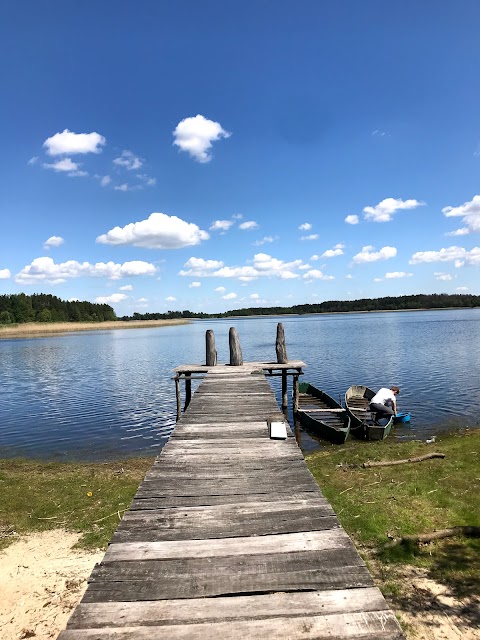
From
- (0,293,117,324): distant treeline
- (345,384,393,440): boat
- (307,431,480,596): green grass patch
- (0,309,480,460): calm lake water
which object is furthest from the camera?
(0,293,117,324): distant treeline

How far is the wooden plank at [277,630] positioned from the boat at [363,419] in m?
15.2

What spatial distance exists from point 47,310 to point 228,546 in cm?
14134

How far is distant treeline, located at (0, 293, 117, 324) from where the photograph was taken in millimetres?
124562

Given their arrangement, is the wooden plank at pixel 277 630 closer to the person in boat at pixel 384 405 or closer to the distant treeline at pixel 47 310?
the person in boat at pixel 384 405

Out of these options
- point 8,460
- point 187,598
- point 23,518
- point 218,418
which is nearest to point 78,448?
point 8,460

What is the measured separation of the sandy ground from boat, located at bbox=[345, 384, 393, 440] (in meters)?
11.0

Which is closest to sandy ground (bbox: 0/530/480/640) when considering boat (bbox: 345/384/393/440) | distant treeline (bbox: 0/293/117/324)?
boat (bbox: 345/384/393/440)

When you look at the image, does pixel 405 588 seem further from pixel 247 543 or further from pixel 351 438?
pixel 351 438

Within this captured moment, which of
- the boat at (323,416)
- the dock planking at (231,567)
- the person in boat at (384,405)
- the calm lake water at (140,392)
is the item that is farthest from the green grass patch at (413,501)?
the calm lake water at (140,392)

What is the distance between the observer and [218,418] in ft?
28.7

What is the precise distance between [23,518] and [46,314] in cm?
13052

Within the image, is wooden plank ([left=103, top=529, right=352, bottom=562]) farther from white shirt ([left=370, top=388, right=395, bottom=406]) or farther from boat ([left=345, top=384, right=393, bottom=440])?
white shirt ([left=370, top=388, right=395, bottom=406])

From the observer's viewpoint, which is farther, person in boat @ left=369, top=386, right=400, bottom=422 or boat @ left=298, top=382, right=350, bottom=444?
person in boat @ left=369, top=386, right=400, bottom=422

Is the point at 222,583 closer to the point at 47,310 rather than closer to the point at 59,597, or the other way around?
the point at 59,597
